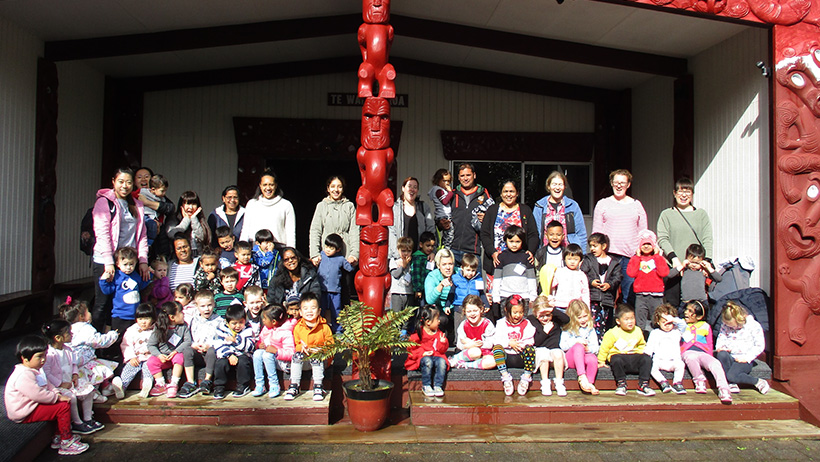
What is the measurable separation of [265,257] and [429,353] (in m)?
1.84

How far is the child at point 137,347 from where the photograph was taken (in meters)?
4.70

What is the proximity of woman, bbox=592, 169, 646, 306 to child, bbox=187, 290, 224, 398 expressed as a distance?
143 inches

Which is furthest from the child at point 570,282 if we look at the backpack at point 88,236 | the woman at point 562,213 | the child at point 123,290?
the backpack at point 88,236

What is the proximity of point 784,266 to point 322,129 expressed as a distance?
5.90m

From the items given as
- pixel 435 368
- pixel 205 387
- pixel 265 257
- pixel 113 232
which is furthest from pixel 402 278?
pixel 113 232

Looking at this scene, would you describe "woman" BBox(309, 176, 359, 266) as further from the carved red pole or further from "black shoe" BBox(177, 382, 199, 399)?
"black shoe" BBox(177, 382, 199, 399)

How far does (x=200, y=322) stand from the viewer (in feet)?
16.1

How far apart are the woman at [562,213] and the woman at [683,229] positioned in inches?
31.3

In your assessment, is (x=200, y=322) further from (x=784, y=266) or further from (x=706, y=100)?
(x=706, y=100)

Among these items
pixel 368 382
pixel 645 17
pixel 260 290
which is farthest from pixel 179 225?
pixel 645 17

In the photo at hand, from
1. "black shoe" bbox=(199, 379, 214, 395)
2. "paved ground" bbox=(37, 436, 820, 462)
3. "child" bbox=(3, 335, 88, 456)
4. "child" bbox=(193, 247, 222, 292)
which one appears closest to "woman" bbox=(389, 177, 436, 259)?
"child" bbox=(193, 247, 222, 292)

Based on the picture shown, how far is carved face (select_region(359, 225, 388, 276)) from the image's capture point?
4.63 m

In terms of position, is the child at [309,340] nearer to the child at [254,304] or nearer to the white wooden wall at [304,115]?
the child at [254,304]

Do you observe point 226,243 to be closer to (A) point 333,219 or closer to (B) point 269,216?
(B) point 269,216
